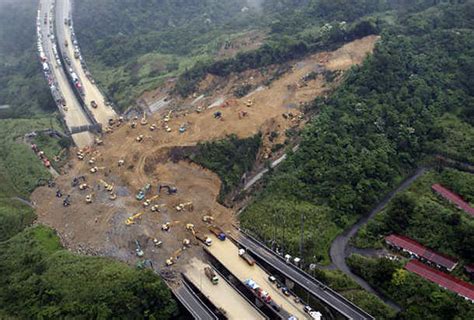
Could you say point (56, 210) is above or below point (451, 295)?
above

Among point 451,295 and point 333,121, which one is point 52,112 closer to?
point 333,121

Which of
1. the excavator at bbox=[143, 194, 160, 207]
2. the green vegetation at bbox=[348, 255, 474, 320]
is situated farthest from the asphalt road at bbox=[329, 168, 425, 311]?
the excavator at bbox=[143, 194, 160, 207]

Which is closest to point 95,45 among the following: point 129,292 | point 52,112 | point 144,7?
point 144,7

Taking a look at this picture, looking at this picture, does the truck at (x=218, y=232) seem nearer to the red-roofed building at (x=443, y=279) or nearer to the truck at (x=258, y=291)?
the truck at (x=258, y=291)

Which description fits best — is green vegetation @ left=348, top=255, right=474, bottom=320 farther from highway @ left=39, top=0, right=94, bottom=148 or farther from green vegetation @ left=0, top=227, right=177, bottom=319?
highway @ left=39, top=0, right=94, bottom=148

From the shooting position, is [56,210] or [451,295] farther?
[56,210]

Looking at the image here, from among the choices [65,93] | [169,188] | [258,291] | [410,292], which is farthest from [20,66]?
[410,292]
